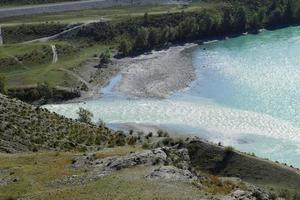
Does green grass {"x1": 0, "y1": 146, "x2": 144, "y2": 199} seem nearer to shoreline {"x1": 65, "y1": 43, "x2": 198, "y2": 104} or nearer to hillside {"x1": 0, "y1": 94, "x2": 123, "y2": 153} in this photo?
hillside {"x1": 0, "y1": 94, "x2": 123, "y2": 153}

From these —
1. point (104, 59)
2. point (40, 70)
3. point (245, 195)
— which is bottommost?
point (40, 70)

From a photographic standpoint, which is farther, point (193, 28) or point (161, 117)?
point (193, 28)

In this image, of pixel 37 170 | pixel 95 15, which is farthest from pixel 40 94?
pixel 37 170

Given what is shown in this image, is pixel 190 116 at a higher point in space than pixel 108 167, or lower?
lower

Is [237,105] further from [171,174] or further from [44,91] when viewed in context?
[171,174]

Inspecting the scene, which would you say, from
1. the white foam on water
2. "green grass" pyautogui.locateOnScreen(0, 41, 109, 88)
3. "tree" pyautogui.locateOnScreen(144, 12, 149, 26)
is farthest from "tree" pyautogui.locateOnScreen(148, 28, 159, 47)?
the white foam on water

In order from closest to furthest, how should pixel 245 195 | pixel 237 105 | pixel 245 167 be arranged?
pixel 245 195 → pixel 245 167 → pixel 237 105

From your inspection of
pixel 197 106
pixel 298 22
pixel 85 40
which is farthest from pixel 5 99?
pixel 298 22

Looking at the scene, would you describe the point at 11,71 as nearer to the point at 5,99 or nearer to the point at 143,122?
the point at 143,122

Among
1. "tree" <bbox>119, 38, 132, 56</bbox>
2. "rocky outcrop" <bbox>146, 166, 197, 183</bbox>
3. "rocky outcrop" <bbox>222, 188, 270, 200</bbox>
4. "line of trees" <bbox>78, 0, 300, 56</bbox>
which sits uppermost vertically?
"rocky outcrop" <bbox>146, 166, 197, 183</bbox>
